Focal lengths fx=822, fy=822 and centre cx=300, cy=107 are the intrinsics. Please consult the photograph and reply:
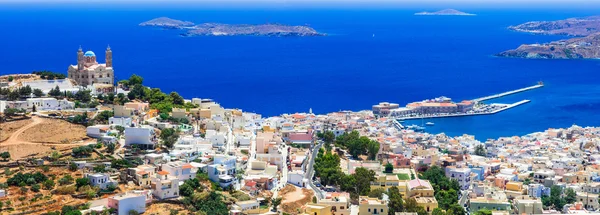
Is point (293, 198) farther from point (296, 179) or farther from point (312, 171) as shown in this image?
point (312, 171)

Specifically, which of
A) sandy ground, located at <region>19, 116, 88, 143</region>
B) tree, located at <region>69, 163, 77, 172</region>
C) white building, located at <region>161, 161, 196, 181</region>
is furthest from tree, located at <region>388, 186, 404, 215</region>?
sandy ground, located at <region>19, 116, 88, 143</region>

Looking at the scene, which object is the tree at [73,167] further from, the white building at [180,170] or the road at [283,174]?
the road at [283,174]

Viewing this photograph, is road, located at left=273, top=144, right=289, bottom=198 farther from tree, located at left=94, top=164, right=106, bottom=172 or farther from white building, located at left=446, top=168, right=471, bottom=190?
white building, located at left=446, top=168, right=471, bottom=190

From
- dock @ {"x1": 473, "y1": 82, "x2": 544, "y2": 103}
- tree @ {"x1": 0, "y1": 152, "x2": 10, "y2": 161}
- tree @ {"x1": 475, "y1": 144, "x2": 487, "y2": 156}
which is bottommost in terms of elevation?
tree @ {"x1": 0, "y1": 152, "x2": 10, "y2": 161}

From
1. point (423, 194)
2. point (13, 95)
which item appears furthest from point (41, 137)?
point (423, 194)

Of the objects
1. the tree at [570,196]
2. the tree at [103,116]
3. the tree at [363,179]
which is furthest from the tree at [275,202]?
the tree at [570,196]

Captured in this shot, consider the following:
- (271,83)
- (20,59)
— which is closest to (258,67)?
(271,83)
